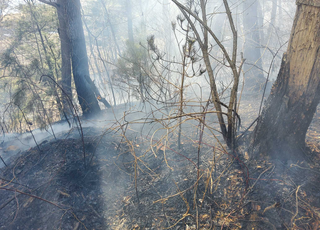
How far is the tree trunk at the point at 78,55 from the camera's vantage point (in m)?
5.51

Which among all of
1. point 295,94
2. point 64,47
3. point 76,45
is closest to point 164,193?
point 295,94

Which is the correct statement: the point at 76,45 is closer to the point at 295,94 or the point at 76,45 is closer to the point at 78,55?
the point at 78,55

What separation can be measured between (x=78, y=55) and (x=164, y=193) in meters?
5.21

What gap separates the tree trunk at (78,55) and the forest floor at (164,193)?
3.14 meters

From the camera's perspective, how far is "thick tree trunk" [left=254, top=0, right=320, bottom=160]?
2.00 meters

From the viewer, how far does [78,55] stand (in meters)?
5.76

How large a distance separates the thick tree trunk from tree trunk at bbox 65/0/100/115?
16.3ft

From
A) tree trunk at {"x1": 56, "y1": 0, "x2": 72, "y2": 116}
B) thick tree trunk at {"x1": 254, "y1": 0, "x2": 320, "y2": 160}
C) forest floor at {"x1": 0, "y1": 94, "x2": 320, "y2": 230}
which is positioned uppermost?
tree trunk at {"x1": 56, "y1": 0, "x2": 72, "y2": 116}

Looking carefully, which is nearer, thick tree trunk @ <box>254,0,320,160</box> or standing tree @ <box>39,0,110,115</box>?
thick tree trunk @ <box>254,0,320,160</box>

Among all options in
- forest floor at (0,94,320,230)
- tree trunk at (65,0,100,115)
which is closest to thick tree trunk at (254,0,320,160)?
forest floor at (0,94,320,230)

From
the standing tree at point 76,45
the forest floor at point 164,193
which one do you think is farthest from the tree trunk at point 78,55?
the forest floor at point 164,193

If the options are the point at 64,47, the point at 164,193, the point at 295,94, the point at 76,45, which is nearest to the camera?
the point at 295,94

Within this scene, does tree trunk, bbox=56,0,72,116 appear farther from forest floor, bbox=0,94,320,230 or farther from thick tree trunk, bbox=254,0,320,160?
thick tree trunk, bbox=254,0,320,160

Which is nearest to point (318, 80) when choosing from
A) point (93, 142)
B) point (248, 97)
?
point (93, 142)
